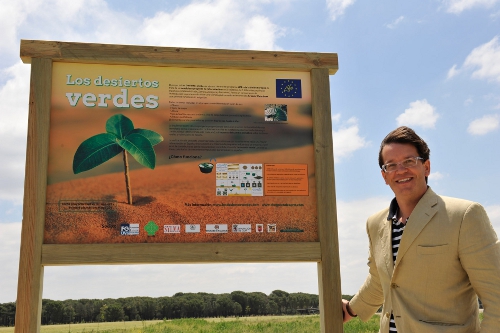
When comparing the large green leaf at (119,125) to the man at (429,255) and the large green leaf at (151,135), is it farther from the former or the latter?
the man at (429,255)

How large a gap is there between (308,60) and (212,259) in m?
1.57

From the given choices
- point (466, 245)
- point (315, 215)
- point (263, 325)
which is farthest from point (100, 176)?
point (263, 325)

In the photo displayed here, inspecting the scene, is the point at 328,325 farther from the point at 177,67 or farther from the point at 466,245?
the point at 177,67

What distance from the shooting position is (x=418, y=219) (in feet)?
7.39

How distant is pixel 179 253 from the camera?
9.89ft

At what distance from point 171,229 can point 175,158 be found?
1.57ft

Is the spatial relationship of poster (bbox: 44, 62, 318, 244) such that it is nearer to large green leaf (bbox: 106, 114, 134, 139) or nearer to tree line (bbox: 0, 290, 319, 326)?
large green leaf (bbox: 106, 114, 134, 139)

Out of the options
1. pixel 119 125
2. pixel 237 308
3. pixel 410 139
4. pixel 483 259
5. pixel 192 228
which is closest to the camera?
pixel 483 259

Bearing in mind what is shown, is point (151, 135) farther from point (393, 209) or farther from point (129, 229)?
point (393, 209)

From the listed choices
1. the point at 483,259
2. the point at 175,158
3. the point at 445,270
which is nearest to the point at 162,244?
the point at 175,158

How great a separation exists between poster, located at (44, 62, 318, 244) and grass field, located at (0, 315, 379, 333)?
2.28m

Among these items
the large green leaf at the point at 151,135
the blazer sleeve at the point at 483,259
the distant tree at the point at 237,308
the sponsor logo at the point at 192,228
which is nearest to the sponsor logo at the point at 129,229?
the sponsor logo at the point at 192,228

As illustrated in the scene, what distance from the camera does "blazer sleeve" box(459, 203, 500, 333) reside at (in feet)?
6.69

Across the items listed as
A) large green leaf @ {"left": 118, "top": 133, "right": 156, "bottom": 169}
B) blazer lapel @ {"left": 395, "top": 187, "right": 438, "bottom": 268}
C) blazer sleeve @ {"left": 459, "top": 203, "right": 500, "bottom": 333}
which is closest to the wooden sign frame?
large green leaf @ {"left": 118, "top": 133, "right": 156, "bottom": 169}
